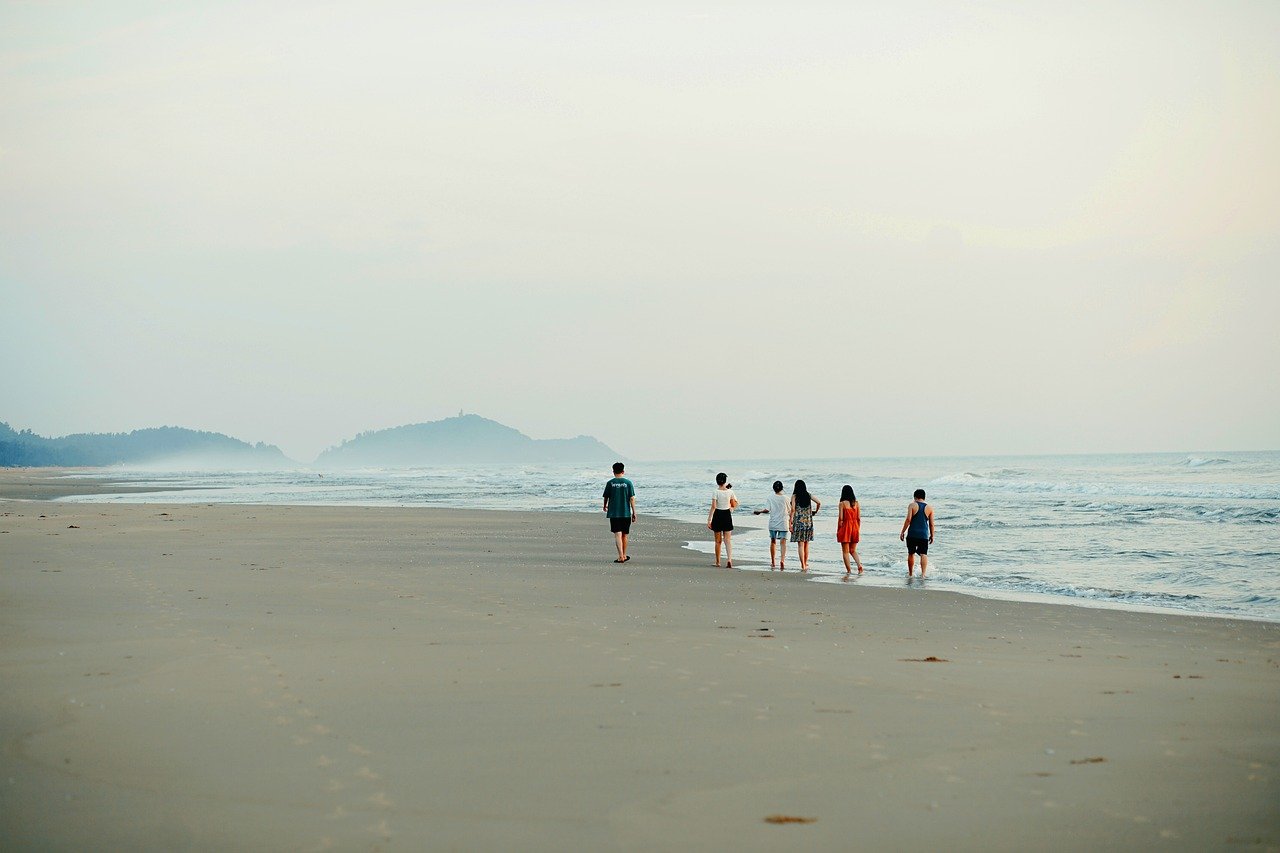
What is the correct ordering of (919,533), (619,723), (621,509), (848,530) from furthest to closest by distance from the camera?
(621,509) < (848,530) < (919,533) < (619,723)

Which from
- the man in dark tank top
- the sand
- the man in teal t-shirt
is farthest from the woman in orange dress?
the sand

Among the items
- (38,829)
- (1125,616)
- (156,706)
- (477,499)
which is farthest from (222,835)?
(477,499)

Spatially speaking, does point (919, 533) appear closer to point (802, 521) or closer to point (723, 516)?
point (802, 521)

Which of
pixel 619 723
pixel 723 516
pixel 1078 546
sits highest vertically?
pixel 723 516

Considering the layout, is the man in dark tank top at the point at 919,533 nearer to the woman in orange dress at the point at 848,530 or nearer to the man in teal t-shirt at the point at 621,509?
the woman in orange dress at the point at 848,530

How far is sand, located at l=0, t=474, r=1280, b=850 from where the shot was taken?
4.34m

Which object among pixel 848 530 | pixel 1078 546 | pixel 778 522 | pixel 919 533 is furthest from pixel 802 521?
pixel 1078 546

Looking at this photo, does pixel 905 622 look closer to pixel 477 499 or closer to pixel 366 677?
pixel 366 677

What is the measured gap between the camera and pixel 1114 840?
4164 millimetres

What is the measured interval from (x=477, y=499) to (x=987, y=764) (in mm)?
38691

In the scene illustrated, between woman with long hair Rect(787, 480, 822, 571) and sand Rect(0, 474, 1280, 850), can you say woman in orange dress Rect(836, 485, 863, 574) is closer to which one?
woman with long hair Rect(787, 480, 822, 571)

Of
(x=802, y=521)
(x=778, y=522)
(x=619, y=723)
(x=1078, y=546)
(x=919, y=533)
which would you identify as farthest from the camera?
(x=1078, y=546)

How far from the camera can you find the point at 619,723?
595 centimetres

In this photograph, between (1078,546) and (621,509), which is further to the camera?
(1078,546)
